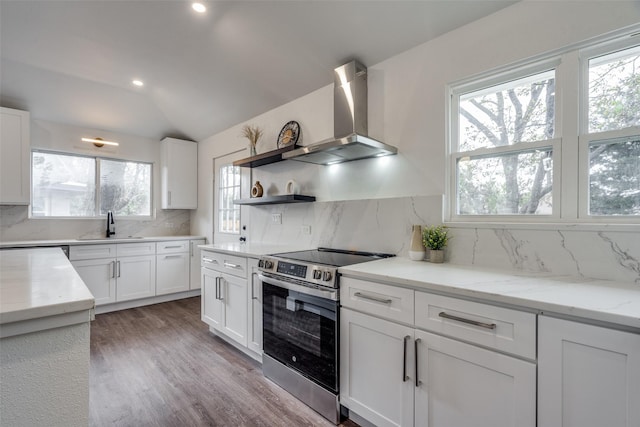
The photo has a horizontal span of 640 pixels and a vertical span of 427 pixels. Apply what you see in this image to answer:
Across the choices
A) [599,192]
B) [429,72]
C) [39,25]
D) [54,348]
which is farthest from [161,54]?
[599,192]

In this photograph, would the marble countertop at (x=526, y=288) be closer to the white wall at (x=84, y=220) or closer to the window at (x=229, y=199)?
the window at (x=229, y=199)

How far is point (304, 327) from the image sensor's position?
1.93 metres

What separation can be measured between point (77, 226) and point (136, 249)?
91cm

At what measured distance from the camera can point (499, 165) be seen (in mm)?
1901

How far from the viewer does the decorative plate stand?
305cm

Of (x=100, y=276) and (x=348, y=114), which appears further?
(x=100, y=276)

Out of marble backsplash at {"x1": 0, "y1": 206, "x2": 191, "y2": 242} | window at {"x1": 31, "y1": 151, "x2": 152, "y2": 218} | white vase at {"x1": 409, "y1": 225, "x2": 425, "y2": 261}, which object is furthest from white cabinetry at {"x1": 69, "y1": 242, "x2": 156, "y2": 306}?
white vase at {"x1": 409, "y1": 225, "x2": 425, "y2": 261}

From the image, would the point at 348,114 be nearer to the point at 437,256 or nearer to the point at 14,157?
the point at 437,256

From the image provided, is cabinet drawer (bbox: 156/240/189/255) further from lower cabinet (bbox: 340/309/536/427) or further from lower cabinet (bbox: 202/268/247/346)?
lower cabinet (bbox: 340/309/536/427)

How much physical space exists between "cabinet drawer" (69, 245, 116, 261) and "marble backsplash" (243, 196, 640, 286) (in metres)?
2.36

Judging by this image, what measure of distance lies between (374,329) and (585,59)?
1898 millimetres

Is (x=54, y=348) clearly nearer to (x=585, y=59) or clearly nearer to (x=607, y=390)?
(x=607, y=390)

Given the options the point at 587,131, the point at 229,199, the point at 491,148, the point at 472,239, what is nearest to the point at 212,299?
the point at 229,199

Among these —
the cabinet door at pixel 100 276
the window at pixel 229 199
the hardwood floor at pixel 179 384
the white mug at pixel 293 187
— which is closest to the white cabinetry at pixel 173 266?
the cabinet door at pixel 100 276
